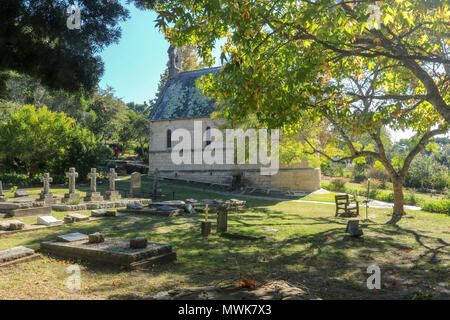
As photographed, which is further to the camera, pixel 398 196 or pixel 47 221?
pixel 398 196

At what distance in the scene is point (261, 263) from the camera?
764 cm

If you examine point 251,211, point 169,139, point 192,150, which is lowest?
point 251,211

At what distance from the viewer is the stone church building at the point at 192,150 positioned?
29594 millimetres

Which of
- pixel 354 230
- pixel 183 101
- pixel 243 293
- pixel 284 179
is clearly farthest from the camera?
pixel 183 101

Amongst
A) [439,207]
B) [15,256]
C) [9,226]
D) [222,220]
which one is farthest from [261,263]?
[439,207]

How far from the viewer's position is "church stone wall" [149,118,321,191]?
96.7 ft

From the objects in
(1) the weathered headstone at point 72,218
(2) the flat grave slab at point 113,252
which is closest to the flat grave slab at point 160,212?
(1) the weathered headstone at point 72,218

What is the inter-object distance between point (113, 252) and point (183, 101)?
29979 millimetres

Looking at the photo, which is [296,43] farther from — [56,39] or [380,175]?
[380,175]

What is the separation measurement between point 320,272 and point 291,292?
2500mm

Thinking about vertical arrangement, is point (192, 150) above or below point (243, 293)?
above

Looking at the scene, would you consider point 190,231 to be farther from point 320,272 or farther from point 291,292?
point 291,292

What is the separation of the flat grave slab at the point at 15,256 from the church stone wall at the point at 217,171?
22018 mm
